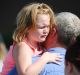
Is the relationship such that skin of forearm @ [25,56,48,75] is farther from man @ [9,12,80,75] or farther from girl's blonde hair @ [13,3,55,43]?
girl's blonde hair @ [13,3,55,43]

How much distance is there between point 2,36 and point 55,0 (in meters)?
1.42

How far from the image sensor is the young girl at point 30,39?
2709 mm

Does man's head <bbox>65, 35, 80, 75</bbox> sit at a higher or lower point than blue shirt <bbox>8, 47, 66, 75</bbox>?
higher

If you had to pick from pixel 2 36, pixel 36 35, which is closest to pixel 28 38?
pixel 36 35

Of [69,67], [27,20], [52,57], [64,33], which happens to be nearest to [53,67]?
[52,57]

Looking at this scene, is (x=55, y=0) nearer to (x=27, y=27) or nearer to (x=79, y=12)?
(x=79, y=12)

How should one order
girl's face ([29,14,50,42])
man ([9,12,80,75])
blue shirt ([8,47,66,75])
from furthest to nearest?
1. girl's face ([29,14,50,42])
2. man ([9,12,80,75])
3. blue shirt ([8,47,66,75])

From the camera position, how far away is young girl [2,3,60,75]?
2709 millimetres

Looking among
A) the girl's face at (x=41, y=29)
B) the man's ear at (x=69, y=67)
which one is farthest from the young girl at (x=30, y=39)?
→ the man's ear at (x=69, y=67)

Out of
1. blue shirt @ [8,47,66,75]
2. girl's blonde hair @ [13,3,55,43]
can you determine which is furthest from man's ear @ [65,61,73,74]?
girl's blonde hair @ [13,3,55,43]

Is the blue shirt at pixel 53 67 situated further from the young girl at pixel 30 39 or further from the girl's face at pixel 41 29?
the girl's face at pixel 41 29

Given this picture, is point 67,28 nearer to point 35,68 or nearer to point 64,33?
point 64,33

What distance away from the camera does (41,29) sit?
2.88 meters

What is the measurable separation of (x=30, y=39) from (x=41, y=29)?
4.2 inches
